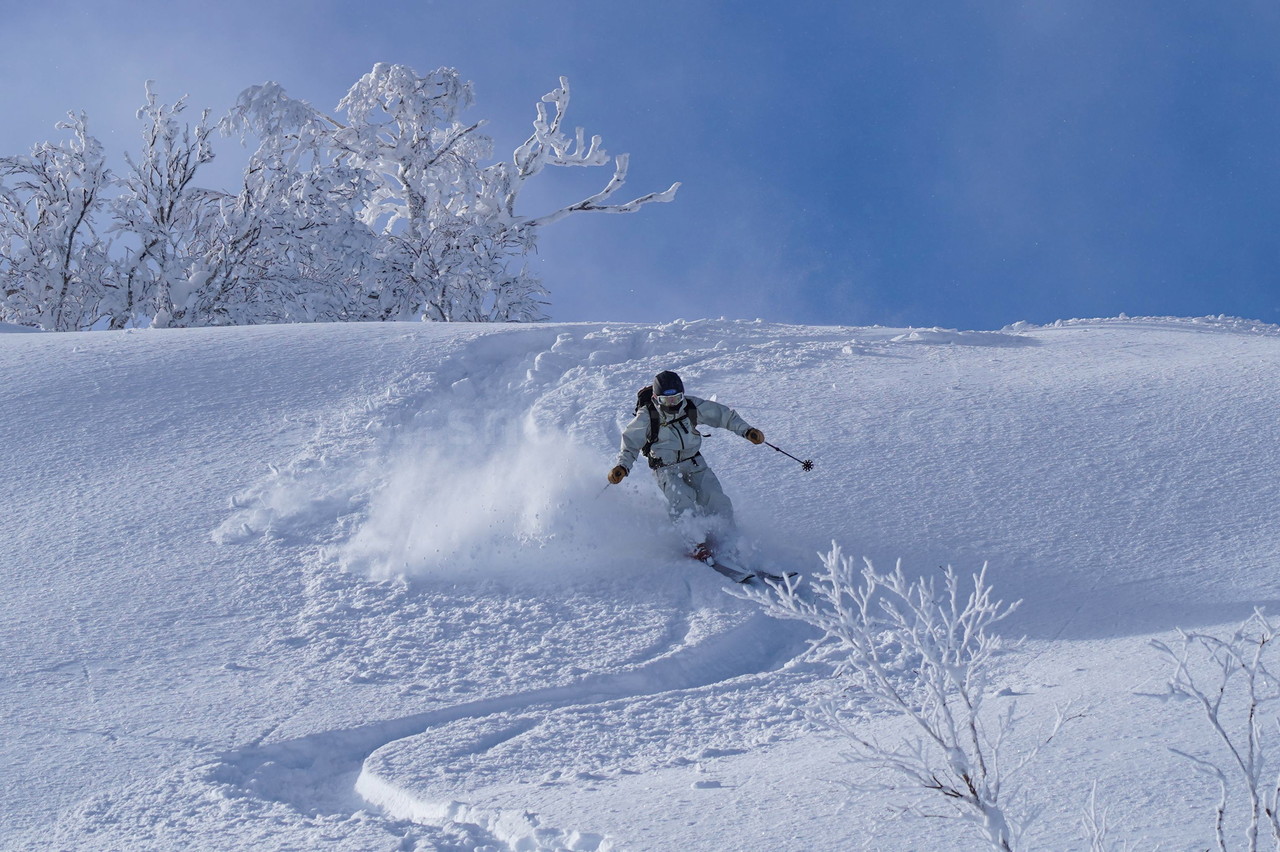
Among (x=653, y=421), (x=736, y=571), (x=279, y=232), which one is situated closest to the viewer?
(x=736, y=571)

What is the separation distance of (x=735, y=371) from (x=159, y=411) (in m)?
5.75

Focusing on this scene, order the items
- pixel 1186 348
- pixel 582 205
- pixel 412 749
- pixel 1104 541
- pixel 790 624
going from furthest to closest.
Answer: pixel 582 205 < pixel 1186 348 < pixel 1104 541 < pixel 790 624 < pixel 412 749

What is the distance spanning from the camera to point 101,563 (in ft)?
21.5

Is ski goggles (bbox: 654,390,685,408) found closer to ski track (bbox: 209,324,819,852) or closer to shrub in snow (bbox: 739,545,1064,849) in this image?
ski track (bbox: 209,324,819,852)

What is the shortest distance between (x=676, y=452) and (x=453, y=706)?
258 centimetres

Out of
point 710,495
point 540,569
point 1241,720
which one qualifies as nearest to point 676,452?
point 710,495

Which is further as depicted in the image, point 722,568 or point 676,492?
point 676,492

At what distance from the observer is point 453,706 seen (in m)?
4.80

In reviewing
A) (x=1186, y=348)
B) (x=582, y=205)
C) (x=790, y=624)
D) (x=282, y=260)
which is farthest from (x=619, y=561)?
(x=582, y=205)

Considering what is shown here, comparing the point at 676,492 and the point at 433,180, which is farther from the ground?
the point at 433,180

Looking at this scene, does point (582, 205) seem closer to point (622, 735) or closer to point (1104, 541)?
point (1104, 541)

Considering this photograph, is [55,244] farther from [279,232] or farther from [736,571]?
[736,571]

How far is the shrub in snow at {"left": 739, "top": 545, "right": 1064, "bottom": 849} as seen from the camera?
7.55ft

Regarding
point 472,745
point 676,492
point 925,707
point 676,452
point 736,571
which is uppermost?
point 676,452
